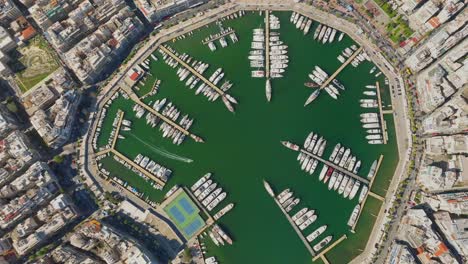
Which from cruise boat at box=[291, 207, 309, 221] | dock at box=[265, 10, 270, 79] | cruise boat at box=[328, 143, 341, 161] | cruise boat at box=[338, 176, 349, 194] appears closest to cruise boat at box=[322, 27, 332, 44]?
dock at box=[265, 10, 270, 79]

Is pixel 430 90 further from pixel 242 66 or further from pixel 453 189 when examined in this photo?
pixel 242 66

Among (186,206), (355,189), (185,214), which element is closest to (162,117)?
(186,206)

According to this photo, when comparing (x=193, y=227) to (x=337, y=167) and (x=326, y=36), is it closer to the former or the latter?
(x=337, y=167)

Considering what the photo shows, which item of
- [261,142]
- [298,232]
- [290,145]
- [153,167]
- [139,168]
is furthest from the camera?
[139,168]

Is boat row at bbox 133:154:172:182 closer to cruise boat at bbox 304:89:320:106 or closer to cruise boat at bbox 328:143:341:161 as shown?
cruise boat at bbox 304:89:320:106

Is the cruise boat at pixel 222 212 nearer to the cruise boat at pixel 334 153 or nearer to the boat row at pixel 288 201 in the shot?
the boat row at pixel 288 201
